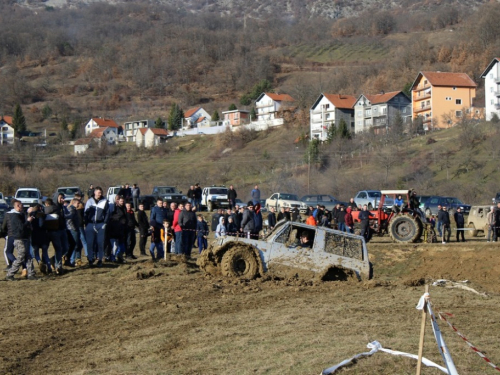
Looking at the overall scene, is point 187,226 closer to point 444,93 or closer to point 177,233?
point 177,233

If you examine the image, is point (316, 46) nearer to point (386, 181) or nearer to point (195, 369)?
point (386, 181)

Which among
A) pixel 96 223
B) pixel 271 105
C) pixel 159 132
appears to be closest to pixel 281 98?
pixel 271 105

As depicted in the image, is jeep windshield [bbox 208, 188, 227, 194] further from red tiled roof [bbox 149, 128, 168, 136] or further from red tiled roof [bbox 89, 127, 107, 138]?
red tiled roof [bbox 89, 127, 107, 138]

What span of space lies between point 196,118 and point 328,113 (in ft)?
112

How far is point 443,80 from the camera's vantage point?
8756cm

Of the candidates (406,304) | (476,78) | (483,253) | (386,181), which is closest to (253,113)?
(476,78)

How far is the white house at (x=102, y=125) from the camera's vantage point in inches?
4790

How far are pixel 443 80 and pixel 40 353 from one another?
84.7m

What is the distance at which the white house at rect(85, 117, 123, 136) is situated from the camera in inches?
4790

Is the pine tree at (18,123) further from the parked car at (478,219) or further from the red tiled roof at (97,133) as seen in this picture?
the parked car at (478,219)

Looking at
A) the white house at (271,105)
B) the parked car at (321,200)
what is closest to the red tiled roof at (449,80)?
the white house at (271,105)

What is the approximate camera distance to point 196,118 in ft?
403

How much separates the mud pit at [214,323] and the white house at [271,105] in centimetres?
9824

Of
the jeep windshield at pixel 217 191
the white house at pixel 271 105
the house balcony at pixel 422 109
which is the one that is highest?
the white house at pixel 271 105
